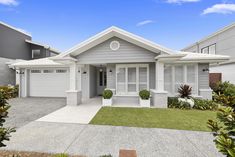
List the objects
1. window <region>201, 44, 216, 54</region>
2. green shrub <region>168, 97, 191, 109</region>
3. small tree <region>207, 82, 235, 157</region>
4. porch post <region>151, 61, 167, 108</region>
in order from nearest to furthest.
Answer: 1. small tree <region>207, 82, 235, 157</region>
2. green shrub <region>168, 97, 191, 109</region>
3. porch post <region>151, 61, 167, 108</region>
4. window <region>201, 44, 216, 54</region>

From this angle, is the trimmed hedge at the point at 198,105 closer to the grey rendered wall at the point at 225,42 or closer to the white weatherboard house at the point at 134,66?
the white weatherboard house at the point at 134,66

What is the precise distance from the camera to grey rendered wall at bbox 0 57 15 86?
15836 mm

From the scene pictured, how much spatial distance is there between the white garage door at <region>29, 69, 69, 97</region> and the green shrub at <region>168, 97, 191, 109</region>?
942 cm

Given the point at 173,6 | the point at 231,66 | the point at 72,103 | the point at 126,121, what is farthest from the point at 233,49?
the point at 72,103

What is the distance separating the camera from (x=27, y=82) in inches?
527

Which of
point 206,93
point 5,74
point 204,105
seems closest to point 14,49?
point 5,74

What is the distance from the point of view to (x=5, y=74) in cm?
1630

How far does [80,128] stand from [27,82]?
11.0m

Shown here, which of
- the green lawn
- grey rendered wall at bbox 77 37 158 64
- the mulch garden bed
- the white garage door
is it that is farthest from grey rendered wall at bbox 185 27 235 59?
the mulch garden bed

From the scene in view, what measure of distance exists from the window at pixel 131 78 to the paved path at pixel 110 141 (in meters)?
4.90

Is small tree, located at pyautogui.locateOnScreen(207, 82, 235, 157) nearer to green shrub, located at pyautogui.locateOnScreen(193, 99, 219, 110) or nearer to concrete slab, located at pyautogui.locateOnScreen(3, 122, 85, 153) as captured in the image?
concrete slab, located at pyautogui.locateOnScreen(3, 122, 85, 153)

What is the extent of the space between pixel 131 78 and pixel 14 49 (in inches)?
698

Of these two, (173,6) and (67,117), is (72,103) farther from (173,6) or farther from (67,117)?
(173,6)

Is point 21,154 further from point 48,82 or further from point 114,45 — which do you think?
point 48,82
